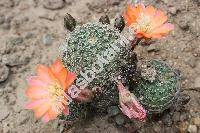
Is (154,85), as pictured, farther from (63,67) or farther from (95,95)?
(63,67)

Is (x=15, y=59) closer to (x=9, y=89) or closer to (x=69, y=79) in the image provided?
(x=9, y=89)

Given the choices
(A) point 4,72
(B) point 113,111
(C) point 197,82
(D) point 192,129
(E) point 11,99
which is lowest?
(D) point 192,129

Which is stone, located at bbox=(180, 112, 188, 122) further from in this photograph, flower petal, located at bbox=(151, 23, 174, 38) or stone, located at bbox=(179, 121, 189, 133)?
flower petal, located at bbox=(151, 23, 174, 38)

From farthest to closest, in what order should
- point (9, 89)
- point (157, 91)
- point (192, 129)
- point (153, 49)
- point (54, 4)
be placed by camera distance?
1. point (54, 4)
2. point (153, 49)
3. point (9, 89)
4. point (192, 129)
5. point (157, 91)

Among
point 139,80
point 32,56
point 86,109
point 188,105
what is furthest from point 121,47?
point 32,56

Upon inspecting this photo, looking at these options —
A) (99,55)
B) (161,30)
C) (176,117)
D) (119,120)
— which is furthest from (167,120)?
(99,55)

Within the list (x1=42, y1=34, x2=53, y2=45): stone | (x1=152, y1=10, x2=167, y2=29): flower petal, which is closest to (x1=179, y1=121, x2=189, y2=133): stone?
(x1=152, y1=10, x2=167, y2=29): flower petal
